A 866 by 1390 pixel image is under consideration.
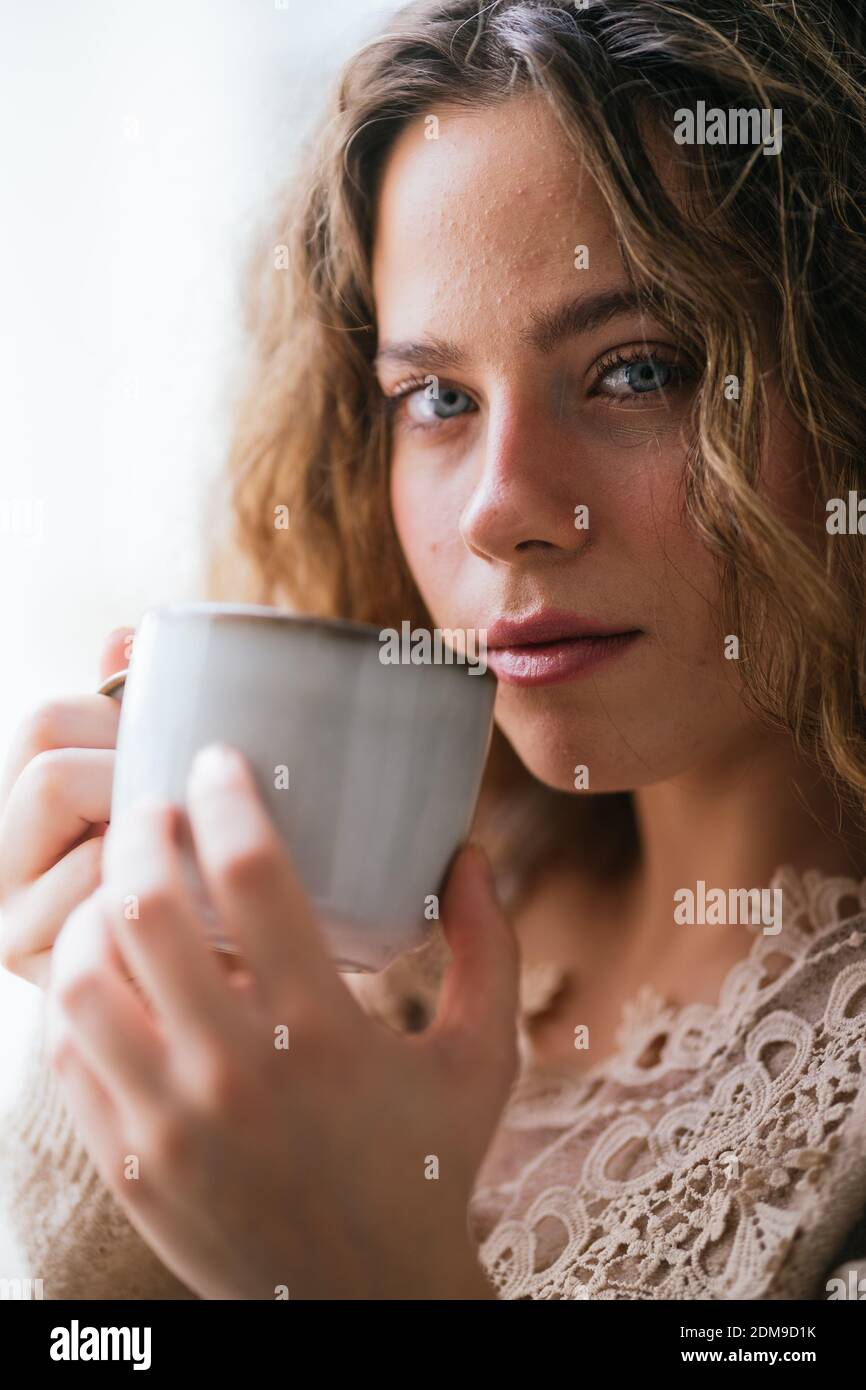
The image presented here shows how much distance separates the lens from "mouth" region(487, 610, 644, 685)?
665 millimetres

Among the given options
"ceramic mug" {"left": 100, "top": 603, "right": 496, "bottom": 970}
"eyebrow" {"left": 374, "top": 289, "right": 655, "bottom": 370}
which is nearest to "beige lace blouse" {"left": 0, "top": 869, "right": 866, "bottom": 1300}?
"ceramic mug" {"left": 100, "top": 603, "right": 496, "bottom": 970}

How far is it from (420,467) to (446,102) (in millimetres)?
209

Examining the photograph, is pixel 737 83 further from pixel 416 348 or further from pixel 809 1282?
pixel 809 1282

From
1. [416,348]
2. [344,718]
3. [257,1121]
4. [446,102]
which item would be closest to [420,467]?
[416,348]

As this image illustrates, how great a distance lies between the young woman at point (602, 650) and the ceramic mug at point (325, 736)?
3cm

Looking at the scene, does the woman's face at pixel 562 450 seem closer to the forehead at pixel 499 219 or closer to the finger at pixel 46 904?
the forehead at pixel 499 219

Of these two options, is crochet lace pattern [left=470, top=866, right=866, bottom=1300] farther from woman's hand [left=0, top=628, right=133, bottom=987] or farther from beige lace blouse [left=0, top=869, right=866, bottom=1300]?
woman's hand [left=0, top=628, right=133, bottom=987]

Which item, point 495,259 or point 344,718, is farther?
point 495,259

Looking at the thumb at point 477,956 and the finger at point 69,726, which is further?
the finger at point 69,726

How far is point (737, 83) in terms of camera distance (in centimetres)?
64

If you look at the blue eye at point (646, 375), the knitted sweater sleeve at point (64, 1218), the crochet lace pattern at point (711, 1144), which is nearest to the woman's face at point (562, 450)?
the blue eye at point (646, 375)

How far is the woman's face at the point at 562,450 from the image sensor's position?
633mm
